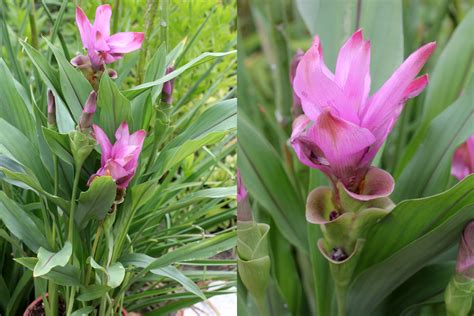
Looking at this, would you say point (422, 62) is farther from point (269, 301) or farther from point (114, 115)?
point (114, 115)

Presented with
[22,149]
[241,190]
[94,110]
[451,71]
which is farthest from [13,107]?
[451,71]

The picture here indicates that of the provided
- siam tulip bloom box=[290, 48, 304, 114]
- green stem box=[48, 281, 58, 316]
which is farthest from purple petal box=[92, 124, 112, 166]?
siam tulip bloom box=[290, 48, 304, 114]

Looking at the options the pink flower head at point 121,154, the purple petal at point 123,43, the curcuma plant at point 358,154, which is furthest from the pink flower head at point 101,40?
the curcuma plant at point 358,154

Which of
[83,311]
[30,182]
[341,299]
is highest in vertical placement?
[30,182]

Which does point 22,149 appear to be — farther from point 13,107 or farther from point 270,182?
point 270,182

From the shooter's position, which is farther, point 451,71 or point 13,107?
point 13,107

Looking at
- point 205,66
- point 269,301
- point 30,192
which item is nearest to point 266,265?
point 269,301
